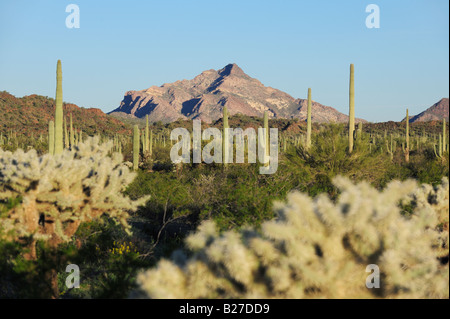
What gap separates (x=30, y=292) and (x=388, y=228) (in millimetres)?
4020

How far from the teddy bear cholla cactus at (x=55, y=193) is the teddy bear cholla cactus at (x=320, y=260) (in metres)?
2.81

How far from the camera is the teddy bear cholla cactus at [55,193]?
5.94 metres

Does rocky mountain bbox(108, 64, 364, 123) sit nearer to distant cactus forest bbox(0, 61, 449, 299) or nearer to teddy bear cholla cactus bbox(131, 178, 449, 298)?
distant cactus forest bbox(0, 61, 449, 299)

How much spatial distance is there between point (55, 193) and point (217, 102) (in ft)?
518

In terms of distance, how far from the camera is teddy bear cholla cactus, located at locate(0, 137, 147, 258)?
5941mm

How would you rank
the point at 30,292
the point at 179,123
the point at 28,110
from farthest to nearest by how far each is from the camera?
the point at 179,123, the point at 28,110, the point at 30,292

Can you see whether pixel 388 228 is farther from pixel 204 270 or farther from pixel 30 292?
pixel 30 292

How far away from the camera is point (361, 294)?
370cm

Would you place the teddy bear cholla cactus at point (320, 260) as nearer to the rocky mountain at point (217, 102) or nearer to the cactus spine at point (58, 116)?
the cactus spine at point (58, 116)

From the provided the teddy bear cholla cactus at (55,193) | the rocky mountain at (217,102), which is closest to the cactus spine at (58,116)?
the teddy bear cholla cactus at (55,193)

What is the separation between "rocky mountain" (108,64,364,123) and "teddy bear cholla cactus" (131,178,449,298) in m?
144

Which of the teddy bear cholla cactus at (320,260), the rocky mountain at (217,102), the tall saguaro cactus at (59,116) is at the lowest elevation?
the teddy bear cholla cactus at (320,260)

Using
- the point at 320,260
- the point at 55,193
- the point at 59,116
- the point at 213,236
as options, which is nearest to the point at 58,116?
the point at 59,116
